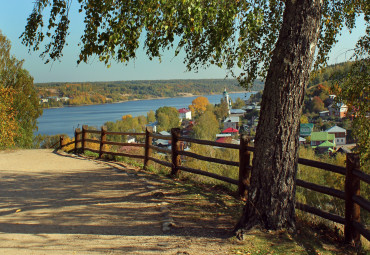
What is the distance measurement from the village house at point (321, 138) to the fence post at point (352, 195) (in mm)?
39783

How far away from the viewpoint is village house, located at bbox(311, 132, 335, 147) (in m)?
42.8

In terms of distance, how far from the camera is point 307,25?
4.74 m

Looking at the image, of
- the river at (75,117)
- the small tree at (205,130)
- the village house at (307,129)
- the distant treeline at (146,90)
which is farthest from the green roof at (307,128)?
the distant treeline at (146,90)

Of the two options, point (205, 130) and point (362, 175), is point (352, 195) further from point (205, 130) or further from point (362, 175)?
point (205, 130)

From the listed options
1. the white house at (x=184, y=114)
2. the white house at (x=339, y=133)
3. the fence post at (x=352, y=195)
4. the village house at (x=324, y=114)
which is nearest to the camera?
the fence post at (x=352, y=195)

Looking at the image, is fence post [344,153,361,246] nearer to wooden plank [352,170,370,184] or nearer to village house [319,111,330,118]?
wooden plank [352,170,370,184]

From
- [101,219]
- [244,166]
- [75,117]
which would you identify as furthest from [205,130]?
[75,117]

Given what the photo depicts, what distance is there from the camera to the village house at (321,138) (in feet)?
140

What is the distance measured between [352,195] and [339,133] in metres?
43.1

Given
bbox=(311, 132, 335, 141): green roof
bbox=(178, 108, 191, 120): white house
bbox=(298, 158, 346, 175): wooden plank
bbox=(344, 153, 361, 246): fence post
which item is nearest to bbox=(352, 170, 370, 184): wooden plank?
bbox=(344, 153, 361, 246): fence post

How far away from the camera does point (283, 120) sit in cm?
478

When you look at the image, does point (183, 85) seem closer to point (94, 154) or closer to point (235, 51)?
point (94, 154)

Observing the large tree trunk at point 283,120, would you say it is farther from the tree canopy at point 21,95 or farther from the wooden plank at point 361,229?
the tree canopy at point 21,95

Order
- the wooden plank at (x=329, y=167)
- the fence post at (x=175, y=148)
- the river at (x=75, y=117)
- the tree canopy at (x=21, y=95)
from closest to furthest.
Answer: the wooden plank at (x=329, y=167) < the fence post at (x=175, y=148) < the tree canopy at (x=21, y=95) < the river at (x=75, y=117)
